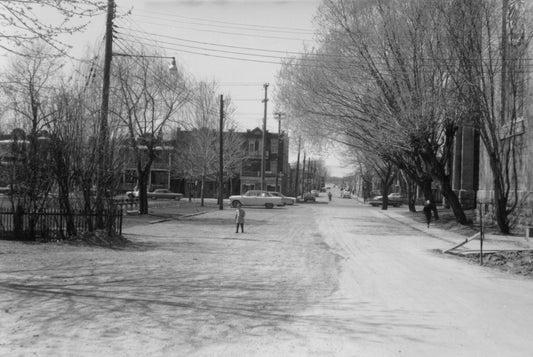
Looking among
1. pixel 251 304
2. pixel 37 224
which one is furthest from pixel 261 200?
pixel 251 304

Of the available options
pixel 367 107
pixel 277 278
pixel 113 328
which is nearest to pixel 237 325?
pixel 113 328

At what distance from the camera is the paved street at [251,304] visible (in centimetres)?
583

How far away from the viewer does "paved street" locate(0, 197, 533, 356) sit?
5.83m

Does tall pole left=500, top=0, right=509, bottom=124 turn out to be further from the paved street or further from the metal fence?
the metal fence

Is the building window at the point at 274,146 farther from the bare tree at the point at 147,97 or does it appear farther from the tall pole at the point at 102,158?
the tall pole at the point at 102,158

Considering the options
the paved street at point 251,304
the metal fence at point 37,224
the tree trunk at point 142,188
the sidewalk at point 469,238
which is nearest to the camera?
the paved street at point 251,304

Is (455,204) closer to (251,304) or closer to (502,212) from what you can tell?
(502,212)

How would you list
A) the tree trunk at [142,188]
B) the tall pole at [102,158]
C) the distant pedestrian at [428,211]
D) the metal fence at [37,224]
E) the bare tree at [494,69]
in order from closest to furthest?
1. the metal fence at [37,224]
2. the tall pole at [102,158]
3. the bare tree at [494,69]
4. the distant pedestrian at [428,211]
5. the tree trunk at [142,188]

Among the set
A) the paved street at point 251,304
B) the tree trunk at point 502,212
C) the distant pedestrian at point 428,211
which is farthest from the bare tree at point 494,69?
the paved street at point 251,304

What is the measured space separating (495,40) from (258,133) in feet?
193

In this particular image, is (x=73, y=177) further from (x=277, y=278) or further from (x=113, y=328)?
(x=113, y=328)

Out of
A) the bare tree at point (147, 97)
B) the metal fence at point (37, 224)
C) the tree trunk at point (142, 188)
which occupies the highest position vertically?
the bare tree at point (147, 97)

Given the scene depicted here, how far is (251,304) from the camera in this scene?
796 cm

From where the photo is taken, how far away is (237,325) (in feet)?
21.9
